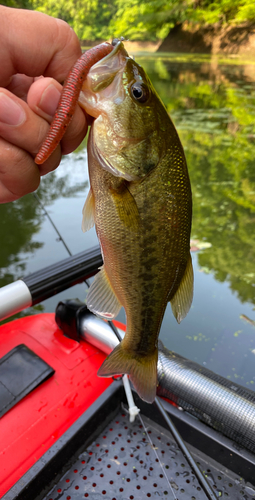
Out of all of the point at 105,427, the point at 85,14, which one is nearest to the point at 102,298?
the point at 105,427

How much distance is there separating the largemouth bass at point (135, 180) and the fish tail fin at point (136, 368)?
0.03m

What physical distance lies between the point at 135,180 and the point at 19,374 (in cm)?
138

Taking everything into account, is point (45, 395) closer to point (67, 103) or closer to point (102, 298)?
point (102, 298)

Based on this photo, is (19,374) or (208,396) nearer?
(208,396)

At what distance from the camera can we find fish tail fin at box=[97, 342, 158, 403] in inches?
41.4

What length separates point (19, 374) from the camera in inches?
69.4

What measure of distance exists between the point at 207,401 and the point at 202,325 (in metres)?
1.62

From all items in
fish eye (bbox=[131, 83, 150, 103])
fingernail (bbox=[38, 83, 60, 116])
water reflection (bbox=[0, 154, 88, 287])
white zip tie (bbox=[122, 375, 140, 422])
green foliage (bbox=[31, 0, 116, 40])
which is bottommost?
white zip tie (bbox=[122, 375, 140, 422])

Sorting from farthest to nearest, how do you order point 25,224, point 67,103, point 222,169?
point 222,169 → point 25,224 → point 67,103

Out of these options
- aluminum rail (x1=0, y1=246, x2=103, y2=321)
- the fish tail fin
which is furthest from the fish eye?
aluminum rail (x1=0, y1=246, x2=103, y2=321)

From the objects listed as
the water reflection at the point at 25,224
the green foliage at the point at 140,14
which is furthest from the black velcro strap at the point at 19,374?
the green foliage at the point at 140,14

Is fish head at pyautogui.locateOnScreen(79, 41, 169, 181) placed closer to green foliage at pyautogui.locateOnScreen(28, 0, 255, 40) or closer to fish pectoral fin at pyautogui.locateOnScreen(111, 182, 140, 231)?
fish pectoral fin at pyautogui.locateOnScreen(111, 182, 140, 231)

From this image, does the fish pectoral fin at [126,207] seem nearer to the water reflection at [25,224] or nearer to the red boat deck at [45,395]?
the red boat deck at [45,395]

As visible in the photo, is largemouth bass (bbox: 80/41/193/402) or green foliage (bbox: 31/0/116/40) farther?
green foliage (bbox: 31/0/116/40)
